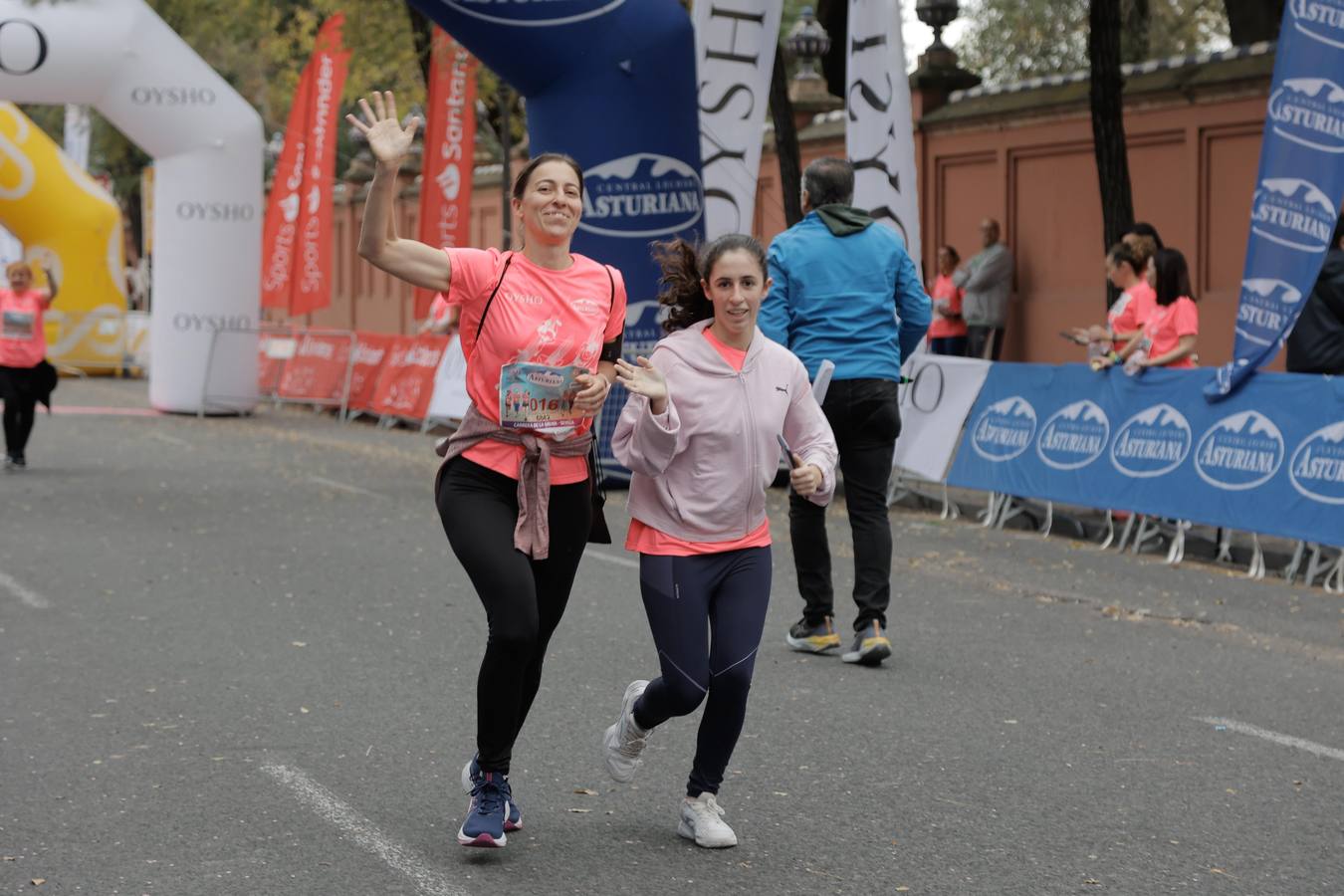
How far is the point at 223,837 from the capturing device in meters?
5.44

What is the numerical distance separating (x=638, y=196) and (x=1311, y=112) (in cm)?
541

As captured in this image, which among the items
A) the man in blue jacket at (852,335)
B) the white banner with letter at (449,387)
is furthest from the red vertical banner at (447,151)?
the man in blue jacket at (852,335)

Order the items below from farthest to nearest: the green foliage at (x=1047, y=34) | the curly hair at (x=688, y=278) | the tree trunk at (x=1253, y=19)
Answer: the green foliage at (x=1047, y=34) → the tree trunk at (x=1253, y=19) → the curly hair at (x=688, y=278)

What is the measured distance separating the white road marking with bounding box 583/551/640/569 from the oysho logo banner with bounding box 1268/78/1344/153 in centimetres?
483

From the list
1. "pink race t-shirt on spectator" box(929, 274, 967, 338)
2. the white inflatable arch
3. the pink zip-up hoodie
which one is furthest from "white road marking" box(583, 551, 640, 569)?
the white inflatable arch

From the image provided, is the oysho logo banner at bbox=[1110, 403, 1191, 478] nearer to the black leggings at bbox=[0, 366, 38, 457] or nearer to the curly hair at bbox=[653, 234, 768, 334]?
the curly hair at bbox=[653, 234, 768, 334]

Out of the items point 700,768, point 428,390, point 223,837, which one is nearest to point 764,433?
point 700,768

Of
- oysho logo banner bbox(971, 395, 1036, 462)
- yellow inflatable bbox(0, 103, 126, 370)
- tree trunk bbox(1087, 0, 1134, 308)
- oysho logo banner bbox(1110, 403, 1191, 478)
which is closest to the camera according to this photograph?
oysho logo banner bbox(1110, 403, 1191, 478)

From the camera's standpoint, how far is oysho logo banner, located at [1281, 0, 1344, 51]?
1170cm

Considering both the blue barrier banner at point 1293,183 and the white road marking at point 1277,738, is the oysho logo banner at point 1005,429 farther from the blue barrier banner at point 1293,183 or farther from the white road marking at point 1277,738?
the white road marking at point 1277,738

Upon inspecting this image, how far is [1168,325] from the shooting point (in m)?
13.0

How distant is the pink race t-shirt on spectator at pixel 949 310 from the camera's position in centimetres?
1988

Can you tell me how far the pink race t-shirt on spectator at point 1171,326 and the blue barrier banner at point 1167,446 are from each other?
35cm

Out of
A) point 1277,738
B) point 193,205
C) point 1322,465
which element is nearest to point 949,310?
point 1322,465
